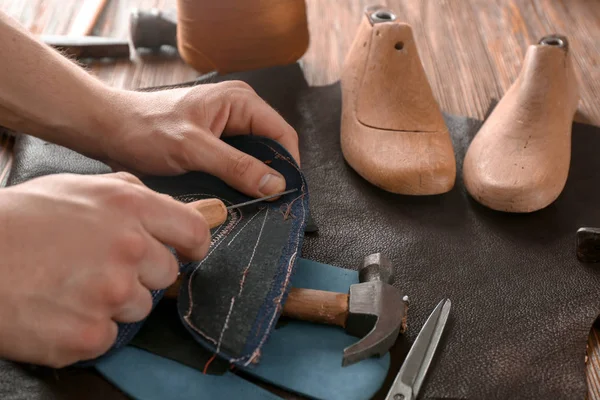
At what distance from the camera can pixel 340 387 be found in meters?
0.67

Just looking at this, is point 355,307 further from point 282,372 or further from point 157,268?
point 157,268

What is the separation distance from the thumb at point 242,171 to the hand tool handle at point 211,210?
0.11 metres

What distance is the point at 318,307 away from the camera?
0.71 m

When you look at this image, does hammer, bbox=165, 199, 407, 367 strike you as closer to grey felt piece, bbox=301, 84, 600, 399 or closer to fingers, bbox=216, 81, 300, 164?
grey felt piece, bbox=301, 84, 600, 399

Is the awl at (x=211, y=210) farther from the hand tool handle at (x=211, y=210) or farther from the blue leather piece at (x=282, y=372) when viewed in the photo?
the blue leather piece at (x=282, y=372)

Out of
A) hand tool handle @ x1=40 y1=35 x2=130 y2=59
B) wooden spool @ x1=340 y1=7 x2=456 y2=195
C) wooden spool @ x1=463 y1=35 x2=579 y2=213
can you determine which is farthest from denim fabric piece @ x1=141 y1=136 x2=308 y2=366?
hand tool handle @ x1=40 y1=35 x2=130 y2=59

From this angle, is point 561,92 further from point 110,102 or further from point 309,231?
point 110,102

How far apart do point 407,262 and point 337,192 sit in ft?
0.66

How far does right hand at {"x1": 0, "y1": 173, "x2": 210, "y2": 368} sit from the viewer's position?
1.81 ft

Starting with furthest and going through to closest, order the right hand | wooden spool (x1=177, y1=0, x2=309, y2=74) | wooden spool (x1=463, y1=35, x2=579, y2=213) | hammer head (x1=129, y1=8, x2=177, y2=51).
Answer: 1. hammer head (x1=129, y1=8, x2=177, y2=51)
2. wooden spool (x1=177, y1=0, x2=309, y2=74)
3. wooden spool (x1=463, y1=35, x2=579, y2=213)
4. the right hand

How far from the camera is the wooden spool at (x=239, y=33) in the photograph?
123 centimetres

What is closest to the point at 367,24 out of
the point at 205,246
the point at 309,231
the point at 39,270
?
the point at 309,231

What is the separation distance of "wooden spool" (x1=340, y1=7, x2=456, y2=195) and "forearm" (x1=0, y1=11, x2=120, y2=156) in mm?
434

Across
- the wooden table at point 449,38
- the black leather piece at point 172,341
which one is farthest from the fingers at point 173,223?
the wooden table at point 449,38
